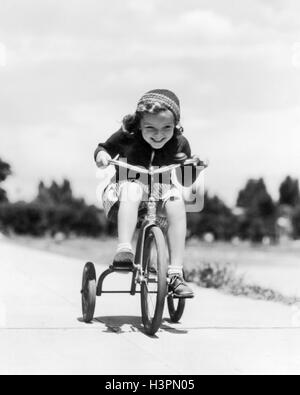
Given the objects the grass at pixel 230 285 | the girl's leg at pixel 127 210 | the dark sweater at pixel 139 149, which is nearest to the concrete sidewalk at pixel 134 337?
the grass at pixel 230 285

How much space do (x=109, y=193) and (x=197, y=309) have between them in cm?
141

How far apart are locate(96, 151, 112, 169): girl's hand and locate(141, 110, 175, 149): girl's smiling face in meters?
0.26

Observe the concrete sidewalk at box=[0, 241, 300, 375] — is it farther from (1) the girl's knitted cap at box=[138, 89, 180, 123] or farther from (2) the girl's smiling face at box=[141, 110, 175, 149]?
(1) the girl's knitted cap at box=[138, 89, 180, 123]

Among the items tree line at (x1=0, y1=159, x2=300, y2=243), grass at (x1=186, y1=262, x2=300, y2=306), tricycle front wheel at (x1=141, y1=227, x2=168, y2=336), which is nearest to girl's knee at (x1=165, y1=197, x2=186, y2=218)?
tricycle front wheel at (x1=141, y1=227, x2=168, y2=336)

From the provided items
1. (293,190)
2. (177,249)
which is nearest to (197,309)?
(177,249)

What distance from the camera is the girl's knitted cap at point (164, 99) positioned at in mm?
4715

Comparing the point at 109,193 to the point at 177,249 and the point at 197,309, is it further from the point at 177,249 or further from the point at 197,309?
the point at 197,309

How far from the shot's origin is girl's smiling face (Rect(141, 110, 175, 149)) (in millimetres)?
4723

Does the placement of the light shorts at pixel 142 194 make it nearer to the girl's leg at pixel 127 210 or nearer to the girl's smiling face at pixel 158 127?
the girl's leg at pixel 127 210

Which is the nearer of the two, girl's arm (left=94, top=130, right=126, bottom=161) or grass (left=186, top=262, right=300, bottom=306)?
girl's arm (left=94, top=130, right=126, bottom=161)

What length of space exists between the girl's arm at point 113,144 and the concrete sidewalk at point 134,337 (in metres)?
1.08

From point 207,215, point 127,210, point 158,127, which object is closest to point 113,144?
point 158,127

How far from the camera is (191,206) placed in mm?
5082

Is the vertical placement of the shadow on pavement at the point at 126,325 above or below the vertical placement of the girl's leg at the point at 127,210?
below
